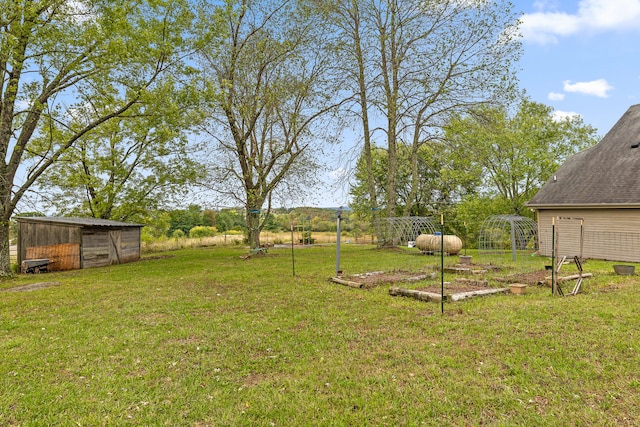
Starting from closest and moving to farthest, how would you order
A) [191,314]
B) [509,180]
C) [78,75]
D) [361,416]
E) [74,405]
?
[361,416]
[74,405]
[191,314]
[78,75]
[509,180]

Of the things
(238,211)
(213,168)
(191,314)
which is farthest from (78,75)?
(191,314)

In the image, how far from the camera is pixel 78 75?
13.0 metres

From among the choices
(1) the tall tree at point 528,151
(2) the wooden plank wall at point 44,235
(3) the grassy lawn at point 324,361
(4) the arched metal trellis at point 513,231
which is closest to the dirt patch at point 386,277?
(3) the grassy lawn at point 324,361

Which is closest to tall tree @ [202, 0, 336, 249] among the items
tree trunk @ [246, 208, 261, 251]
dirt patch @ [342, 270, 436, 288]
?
tree trunk @ [246, 208, 261, 251]

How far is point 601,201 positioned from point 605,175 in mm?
2051

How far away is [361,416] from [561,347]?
311 centimetres

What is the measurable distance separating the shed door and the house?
1908cm

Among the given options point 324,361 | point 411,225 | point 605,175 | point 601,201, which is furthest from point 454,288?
point 605,175

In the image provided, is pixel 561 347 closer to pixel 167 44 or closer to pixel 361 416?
pixel 361 416

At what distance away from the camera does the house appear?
46.1 feet

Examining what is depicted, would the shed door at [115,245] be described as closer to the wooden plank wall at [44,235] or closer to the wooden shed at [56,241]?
the wooden shed at [56,241]

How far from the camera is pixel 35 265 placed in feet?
45.4

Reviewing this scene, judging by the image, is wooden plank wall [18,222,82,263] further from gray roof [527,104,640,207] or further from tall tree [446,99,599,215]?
tall tree [446,99,599,215]

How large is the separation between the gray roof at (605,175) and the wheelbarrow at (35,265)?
22.0m
